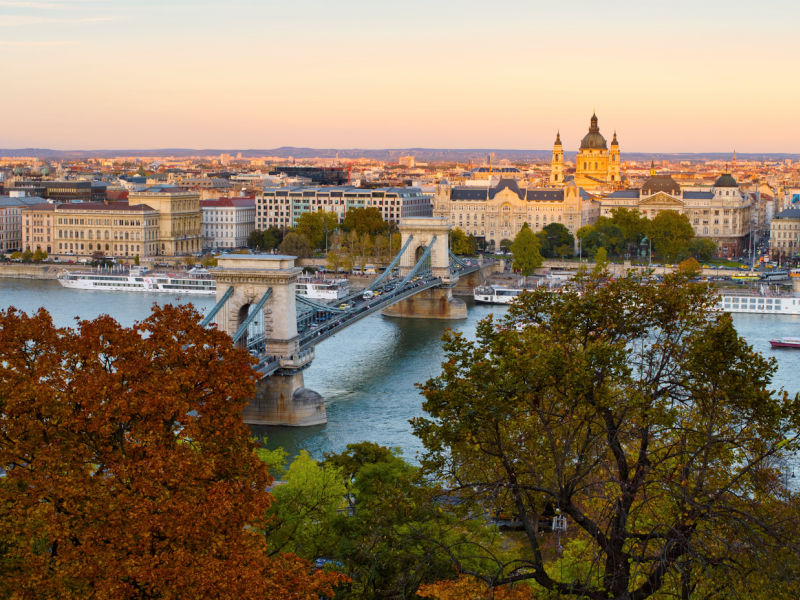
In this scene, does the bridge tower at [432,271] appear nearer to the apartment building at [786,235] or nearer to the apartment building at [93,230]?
the apartment building at [93,230]

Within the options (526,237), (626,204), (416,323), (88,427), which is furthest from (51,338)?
(626,204)

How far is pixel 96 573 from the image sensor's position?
753cm

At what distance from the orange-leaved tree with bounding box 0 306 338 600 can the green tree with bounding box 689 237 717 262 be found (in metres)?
45.3

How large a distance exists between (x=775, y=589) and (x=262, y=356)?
15674mm

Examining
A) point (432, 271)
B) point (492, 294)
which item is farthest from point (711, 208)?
point (432, 271)

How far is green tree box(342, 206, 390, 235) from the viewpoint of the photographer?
55572 mm

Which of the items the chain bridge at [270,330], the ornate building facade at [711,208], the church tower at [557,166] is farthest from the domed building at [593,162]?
the chain bridge at [270,330]

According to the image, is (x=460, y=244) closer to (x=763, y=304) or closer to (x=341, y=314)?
(x=763, y=304)

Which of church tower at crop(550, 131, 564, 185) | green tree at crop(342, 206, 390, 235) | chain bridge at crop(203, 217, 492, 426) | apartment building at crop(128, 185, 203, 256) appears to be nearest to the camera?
chain bridge at crop(203, 217, 492, 426)

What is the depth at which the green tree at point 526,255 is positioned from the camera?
48844 millimetres

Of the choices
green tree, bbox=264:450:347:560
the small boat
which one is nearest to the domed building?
the small boat

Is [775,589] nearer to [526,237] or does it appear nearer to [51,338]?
[51,338]

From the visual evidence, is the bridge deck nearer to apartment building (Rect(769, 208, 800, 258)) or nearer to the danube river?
the danube river

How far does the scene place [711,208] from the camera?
6031 cm
